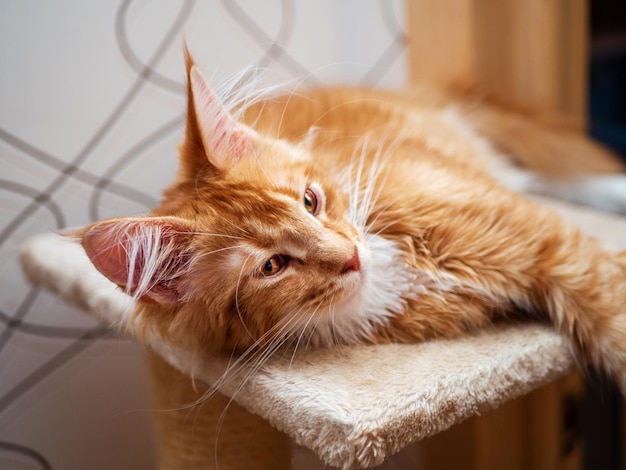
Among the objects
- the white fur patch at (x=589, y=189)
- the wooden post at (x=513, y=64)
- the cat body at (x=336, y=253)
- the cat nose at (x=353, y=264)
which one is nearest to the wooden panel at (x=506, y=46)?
the wooden post at (x=513, y=64)

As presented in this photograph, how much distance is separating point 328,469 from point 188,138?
20.5 inches

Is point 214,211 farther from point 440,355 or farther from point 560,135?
point 560,135

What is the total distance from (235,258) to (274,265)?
58 mm

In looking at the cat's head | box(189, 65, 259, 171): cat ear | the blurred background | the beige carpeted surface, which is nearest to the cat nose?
the cat's head

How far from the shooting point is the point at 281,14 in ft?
5.26

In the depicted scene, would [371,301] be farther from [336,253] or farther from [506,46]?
[506,46]

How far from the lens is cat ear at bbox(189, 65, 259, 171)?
828mm

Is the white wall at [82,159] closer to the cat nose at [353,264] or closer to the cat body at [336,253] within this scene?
the cat body at [336,253]

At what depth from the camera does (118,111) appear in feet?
4.56

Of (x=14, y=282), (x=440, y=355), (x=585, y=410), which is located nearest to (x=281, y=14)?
(x=14, y=282)

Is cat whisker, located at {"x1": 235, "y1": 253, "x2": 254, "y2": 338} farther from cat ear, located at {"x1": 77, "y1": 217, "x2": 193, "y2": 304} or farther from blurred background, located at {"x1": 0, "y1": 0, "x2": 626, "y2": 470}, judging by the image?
blurred background, located at {"x1": 0, "y1": 0, "x2": 626, "y2": 470}

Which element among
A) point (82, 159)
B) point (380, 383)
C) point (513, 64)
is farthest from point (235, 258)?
point (513, 64)

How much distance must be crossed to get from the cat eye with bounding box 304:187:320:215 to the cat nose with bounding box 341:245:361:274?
0.10m

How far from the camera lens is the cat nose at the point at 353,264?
83 centimetres
